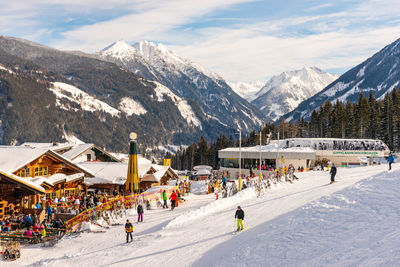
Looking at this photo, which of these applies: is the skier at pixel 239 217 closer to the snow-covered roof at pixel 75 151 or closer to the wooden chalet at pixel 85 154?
the wooden chalet at pixel 85 154

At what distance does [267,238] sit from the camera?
17078 mm

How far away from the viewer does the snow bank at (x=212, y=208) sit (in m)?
22.6

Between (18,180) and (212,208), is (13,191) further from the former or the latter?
(212,208)

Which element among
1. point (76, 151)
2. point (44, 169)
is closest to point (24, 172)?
point (44, 169)

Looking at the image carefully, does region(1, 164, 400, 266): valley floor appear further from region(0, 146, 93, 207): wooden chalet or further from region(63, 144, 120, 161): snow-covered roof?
region(63, 144, 120, 161): snow-covered roof

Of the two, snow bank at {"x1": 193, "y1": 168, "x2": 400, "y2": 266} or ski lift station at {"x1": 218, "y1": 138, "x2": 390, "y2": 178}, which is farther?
ski lift station at {"x1": 218, "y1": 138, "x2": 390, "y2": 178}

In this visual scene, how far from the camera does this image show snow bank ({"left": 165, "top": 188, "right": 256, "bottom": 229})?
74.2 ft

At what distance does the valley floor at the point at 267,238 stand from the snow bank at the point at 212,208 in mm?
84

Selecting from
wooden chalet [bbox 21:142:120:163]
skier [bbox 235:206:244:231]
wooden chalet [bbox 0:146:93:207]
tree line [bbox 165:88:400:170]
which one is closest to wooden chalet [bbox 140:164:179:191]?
wooden chalet [bbox 0:146:93:207]

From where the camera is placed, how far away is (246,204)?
2702cm

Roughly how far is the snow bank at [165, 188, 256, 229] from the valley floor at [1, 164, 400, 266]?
84 mm

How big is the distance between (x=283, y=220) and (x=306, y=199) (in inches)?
230

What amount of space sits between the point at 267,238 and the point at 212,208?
9145 mm

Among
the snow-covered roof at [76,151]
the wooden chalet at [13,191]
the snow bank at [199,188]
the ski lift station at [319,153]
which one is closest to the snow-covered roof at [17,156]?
the wooden chalet at [13,191]
